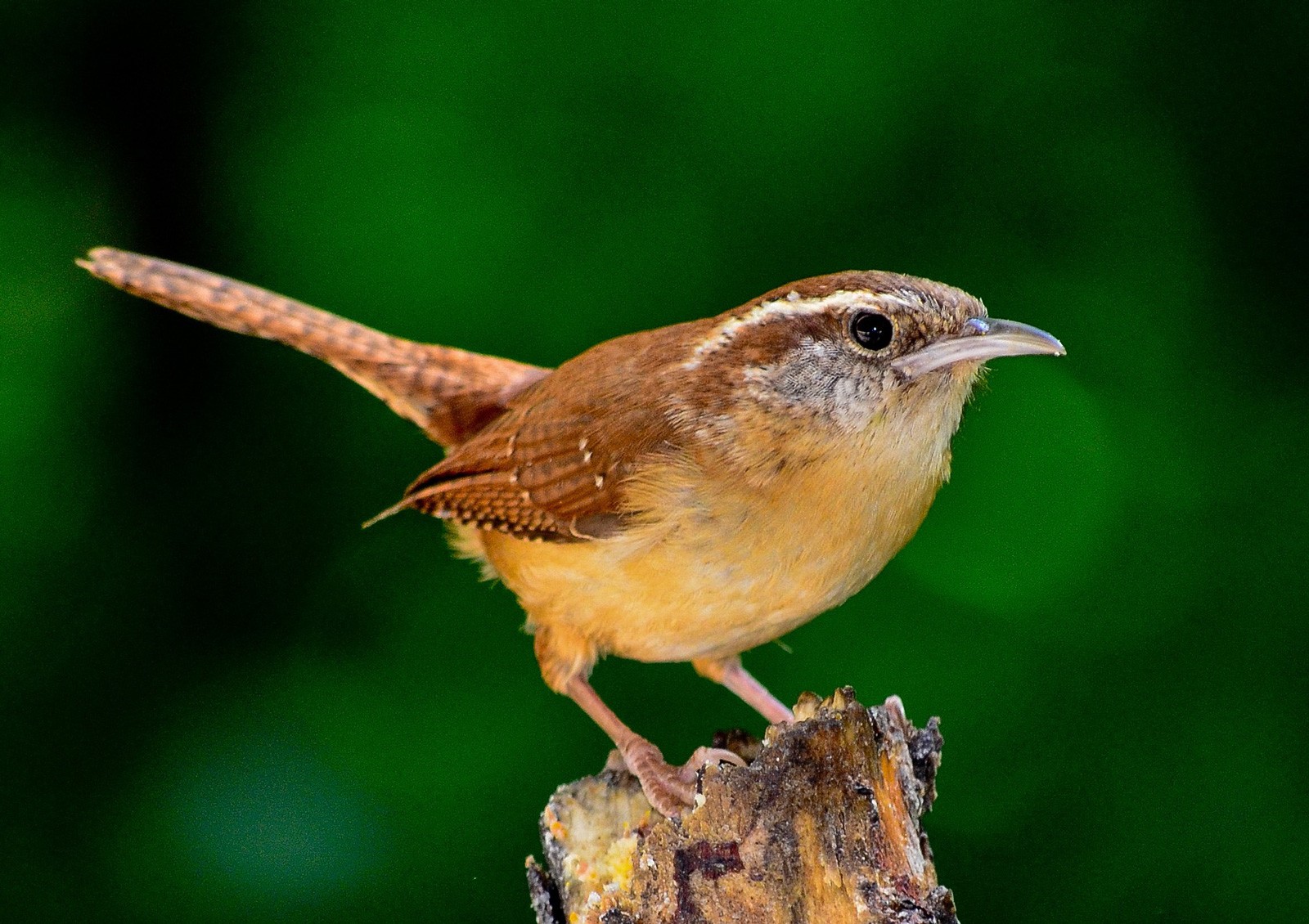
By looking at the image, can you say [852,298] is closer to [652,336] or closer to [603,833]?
[652,336]

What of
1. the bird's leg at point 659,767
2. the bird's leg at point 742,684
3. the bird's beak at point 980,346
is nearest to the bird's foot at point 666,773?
the bird's leg at point 659,767

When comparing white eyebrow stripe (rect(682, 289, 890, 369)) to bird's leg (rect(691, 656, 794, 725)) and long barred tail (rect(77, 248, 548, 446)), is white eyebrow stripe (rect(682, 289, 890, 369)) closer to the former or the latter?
long barred tail (rect(77, 248, 548, 446))

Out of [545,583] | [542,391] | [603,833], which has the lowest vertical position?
[603,833]

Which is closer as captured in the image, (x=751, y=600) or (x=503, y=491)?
(x=751, y=600)

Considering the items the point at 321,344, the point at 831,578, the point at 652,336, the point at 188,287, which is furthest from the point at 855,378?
the point at 188,287

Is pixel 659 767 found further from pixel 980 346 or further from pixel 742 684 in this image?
pixel 980 346

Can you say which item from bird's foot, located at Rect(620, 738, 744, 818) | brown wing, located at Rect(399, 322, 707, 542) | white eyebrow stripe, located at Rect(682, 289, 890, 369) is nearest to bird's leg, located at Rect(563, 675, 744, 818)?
bird's foot, located at Rect(620, 738, 744, 818)
